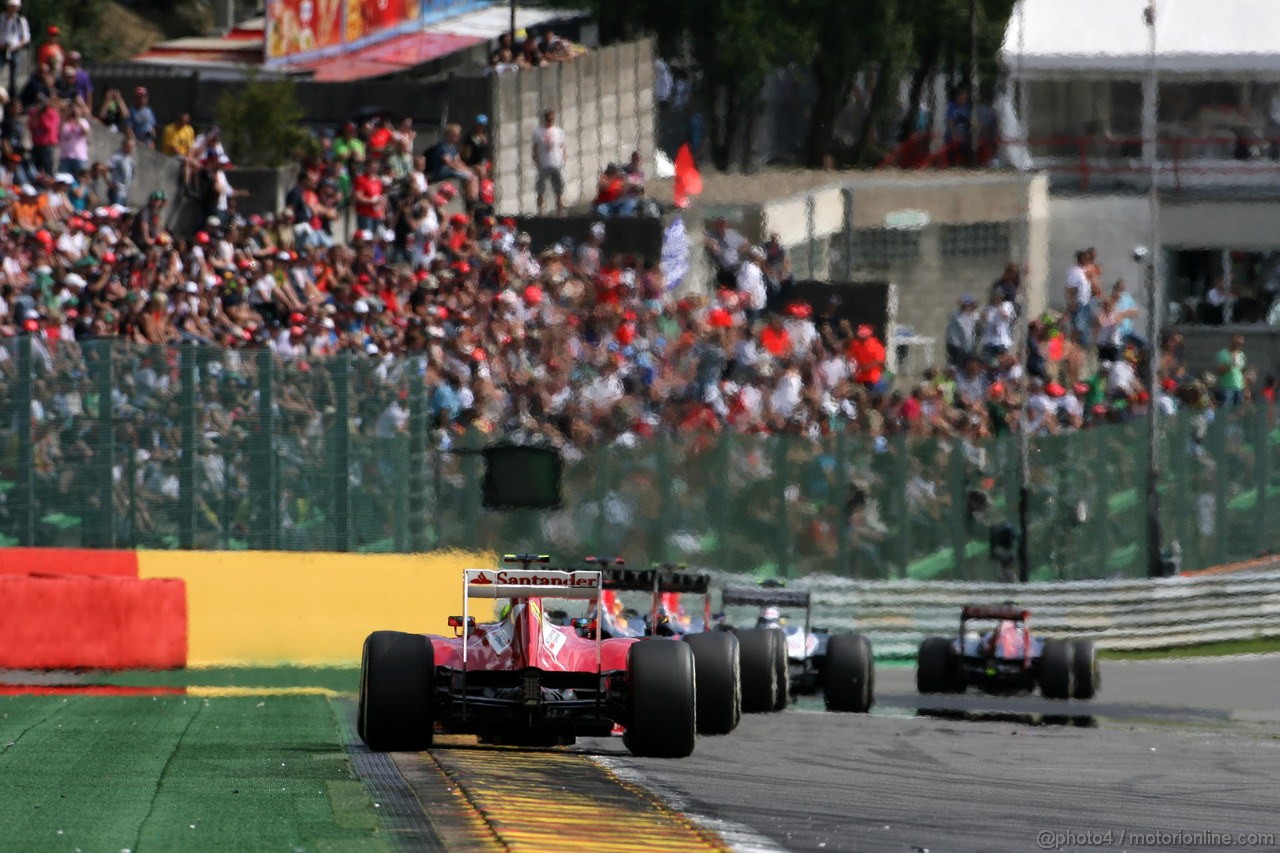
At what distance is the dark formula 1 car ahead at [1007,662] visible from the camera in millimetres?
22312

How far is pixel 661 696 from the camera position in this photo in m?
13.5

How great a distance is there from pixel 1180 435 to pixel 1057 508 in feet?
7.53

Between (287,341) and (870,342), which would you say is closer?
(287,341)

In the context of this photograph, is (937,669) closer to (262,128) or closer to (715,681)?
(715,681)

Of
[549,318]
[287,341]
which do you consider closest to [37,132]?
[287,341]

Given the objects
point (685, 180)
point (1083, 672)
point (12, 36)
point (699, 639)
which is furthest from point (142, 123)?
point (699, 639)

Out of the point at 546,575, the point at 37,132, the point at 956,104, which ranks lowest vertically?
the point at 546,575

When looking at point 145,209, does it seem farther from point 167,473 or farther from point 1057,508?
point 1057,508

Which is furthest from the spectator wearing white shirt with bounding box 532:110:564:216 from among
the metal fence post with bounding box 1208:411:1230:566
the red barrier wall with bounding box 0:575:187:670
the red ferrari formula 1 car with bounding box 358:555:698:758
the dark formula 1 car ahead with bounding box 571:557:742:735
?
the red ferrari formula 1 car with bounding box 358:555:698:758

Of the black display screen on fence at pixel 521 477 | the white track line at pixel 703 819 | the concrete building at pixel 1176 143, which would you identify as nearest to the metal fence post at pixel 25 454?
the black display screen on fence at pixel 521 477

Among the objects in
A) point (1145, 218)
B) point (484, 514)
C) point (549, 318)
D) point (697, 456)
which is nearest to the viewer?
point (484, 514)

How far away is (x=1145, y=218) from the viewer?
42844 mm

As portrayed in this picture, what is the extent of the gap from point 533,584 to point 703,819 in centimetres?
352

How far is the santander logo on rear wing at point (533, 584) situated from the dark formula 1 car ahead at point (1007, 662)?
29.3 feet
